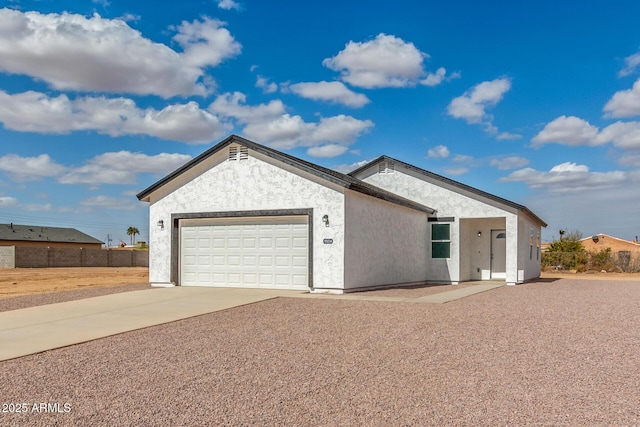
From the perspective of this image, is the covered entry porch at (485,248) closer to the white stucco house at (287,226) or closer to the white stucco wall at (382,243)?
the white stucco house at (287,226)

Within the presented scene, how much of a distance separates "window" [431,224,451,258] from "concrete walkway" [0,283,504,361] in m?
5.67

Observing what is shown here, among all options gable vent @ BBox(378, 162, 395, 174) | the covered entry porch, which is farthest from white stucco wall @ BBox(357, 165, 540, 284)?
gable vent @ BBox(378, 162, 395, 174)

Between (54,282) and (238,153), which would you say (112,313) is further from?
(54,282)

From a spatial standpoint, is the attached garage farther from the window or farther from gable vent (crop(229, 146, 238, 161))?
the window

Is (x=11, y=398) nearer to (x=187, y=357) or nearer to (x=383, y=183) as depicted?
(x=187, y=357)

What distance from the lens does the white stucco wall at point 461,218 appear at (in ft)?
72.8

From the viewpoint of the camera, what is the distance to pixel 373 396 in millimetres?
5816

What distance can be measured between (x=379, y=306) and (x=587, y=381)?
6964 millimetres

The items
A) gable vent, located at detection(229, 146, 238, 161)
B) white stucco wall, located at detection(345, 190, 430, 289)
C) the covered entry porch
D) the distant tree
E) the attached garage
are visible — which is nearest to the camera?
the attached garage

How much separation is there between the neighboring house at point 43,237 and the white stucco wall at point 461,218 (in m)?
49.2

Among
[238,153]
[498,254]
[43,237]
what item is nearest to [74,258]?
[43,237]

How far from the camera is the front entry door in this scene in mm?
24500

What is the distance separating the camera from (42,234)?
2525 inches

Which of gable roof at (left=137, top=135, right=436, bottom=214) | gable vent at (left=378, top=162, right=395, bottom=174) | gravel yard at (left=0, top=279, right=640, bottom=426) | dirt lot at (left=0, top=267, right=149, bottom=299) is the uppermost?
gable vent at (left=378, top=162, right=395, bottom=174)
